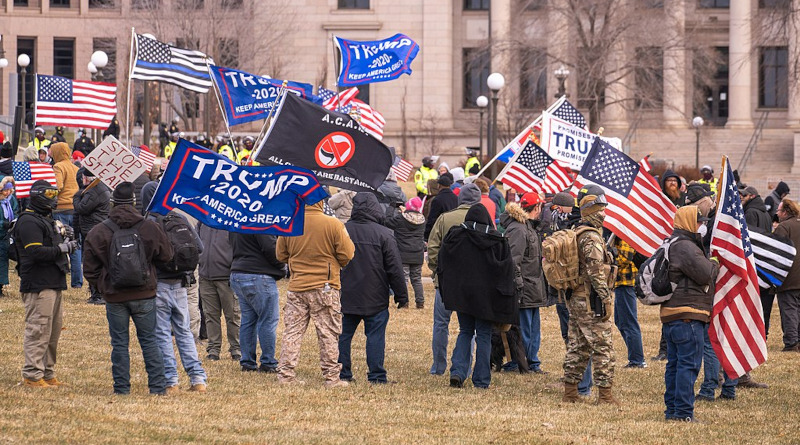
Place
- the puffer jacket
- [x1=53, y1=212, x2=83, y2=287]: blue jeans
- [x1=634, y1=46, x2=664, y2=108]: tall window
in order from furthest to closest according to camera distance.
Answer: [x1=634, y1=46, x2=664, y2=108]: tall window, [x1=53, y1=212, x2=83, y2=287]: blue jeans, the puffer jacket

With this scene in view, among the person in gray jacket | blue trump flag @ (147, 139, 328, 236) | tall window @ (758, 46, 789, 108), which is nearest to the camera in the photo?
blue trump flag @ (147, 139, 328, 236)

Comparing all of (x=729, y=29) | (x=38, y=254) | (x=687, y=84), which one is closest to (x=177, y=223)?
(x=38, y=254)

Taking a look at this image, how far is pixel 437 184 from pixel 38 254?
7.92m

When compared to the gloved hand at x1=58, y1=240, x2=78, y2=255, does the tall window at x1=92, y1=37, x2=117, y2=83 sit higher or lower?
higher

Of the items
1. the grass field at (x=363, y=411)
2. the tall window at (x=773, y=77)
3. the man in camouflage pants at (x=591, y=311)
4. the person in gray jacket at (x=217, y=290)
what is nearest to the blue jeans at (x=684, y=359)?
the grass field at (x=363, y=411)

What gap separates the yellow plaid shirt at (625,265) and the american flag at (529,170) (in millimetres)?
3927

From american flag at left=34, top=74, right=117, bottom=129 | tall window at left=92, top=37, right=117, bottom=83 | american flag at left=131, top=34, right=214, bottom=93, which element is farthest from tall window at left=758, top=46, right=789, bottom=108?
american flag at left=34, top=74, right=117, bottom=129

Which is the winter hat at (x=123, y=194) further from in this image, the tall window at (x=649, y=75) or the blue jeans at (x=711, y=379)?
the tall window at (x=649, y=75)

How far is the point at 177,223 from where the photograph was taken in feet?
41.5

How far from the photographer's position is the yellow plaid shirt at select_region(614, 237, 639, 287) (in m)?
14.3

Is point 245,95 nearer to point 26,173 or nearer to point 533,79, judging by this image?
point 26,173

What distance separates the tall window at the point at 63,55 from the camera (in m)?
73.2

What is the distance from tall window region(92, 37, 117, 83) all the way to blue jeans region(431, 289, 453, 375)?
48.6 metres

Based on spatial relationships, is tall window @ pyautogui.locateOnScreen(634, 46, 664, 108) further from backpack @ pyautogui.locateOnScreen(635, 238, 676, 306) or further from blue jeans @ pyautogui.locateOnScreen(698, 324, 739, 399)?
backpack @ pyautogui.locateOnScreen(635, 238, 676, 306)
